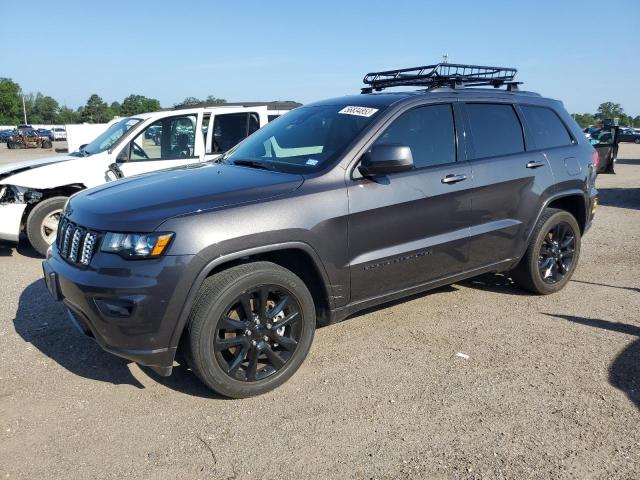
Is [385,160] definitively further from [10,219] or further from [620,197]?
[620,197]

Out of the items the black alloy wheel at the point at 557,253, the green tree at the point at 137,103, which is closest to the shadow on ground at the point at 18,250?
the black alloy wheel at the point at 557,253

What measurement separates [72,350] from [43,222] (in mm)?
3254

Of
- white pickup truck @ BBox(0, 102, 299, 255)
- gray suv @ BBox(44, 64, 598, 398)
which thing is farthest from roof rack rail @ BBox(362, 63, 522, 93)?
white pickup truck @ BBox(0, 102, 299, 255)

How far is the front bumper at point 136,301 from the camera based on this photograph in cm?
295

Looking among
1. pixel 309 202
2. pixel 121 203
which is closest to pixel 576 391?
pixel 309 202

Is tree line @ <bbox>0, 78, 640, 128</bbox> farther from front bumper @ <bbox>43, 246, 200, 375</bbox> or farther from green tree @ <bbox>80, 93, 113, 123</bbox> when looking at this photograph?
front bumper @ <bbox>43, 246, 200, 375</bbox>

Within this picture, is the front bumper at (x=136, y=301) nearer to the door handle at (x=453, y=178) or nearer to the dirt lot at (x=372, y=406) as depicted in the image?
the dirt lot at (x=372, y=406)

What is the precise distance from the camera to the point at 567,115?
5.38 m

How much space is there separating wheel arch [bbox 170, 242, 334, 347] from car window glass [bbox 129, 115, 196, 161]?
4.46 meters

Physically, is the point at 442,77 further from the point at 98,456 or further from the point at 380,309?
the point at 98,456

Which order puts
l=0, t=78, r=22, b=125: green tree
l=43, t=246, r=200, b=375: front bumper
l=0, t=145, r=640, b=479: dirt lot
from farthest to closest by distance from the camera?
l=0, t=78, r=22, b=125: green tree
l=43, t=246, r=200, b=375: front bumper
l=0, t=145, r=640, b=479: dirt lot

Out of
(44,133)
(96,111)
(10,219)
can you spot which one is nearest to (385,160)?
(10,219)

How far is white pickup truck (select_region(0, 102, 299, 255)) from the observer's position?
666 centimetres

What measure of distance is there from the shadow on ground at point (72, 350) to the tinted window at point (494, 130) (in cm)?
283
